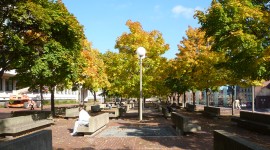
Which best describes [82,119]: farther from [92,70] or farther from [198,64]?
[198,64]

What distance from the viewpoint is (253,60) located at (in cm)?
1669

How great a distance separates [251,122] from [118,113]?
483 inches

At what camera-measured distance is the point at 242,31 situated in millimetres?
17438

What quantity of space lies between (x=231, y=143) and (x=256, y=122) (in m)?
11.2

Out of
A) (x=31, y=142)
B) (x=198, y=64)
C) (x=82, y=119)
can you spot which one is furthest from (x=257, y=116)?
(x=198, y=64)

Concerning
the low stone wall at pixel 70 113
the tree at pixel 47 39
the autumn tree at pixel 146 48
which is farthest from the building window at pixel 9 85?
the tree at pixel 47 39

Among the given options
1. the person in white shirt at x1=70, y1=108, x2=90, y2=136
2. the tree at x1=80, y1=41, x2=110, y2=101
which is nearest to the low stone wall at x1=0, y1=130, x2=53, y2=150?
the person in white shirt at x1=70, y1=108, x2=90, y2=136

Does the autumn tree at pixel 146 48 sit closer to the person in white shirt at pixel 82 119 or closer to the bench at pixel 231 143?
the person in white shirt at pixel 82 119

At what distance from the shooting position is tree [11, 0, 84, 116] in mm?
17406

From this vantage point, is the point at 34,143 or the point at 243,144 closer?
the point at 243,144

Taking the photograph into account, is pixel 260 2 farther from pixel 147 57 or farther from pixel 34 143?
pixel 34 143

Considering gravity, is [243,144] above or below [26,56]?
below

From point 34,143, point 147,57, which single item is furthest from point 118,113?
point 34,143

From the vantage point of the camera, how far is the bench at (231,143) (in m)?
6.22
